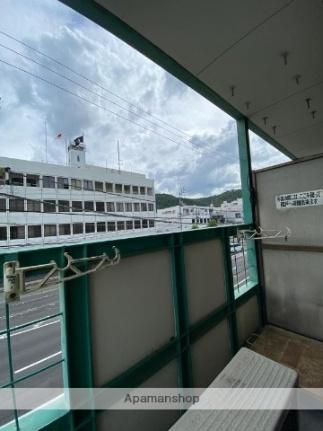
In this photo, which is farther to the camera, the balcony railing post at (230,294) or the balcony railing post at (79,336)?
the balcony railing post at (230,294)

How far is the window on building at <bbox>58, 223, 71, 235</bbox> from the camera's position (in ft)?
45.9

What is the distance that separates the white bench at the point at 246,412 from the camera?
1076 millimetres

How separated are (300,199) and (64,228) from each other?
45.2 ft

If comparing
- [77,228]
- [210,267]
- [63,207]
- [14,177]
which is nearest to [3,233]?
[77,228]

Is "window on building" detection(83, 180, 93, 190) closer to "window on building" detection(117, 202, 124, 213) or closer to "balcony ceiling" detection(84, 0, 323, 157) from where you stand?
"window on building" detection(117, 202, 124, 213)

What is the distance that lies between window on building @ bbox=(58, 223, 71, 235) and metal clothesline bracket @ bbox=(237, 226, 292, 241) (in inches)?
510

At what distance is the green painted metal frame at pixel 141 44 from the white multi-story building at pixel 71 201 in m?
3.57

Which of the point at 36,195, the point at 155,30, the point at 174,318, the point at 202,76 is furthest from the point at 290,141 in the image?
the point at 36,195

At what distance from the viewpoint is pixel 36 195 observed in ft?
36.8

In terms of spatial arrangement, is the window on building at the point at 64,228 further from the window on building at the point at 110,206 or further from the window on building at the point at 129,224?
the window on building at the point at 129,224

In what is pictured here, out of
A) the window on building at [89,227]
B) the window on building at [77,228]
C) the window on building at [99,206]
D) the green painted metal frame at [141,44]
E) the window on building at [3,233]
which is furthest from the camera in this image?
the window on building at [99,206]

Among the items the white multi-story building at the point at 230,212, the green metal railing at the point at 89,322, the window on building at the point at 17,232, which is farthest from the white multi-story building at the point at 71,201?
the white multi-story building at the point at 230,212

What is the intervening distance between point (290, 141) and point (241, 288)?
3.50 metres

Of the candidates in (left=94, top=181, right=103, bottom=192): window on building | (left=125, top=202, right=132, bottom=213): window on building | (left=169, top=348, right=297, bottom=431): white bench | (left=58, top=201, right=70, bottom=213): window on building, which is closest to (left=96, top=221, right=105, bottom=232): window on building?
(left=94, top=181, right=103, bottom=192): window on building
